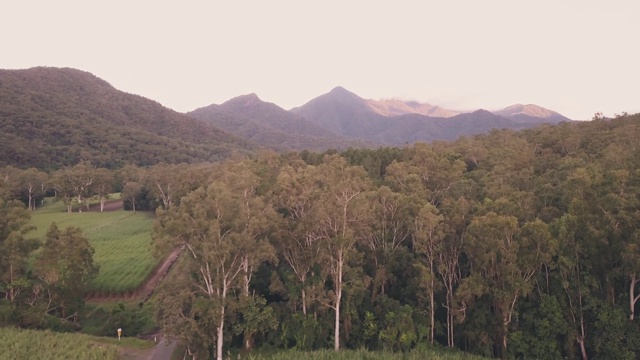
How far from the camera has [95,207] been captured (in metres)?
75.9

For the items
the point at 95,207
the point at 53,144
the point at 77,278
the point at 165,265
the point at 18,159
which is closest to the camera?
the point at 77,278

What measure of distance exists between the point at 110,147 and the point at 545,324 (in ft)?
480

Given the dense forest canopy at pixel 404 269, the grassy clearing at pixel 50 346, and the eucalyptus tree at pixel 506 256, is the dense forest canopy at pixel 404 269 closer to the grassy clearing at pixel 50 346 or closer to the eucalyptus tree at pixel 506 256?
the eucalyptus tree at pixel 506 256

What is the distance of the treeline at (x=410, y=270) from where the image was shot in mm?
19734

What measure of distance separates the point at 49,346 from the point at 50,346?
0.05m

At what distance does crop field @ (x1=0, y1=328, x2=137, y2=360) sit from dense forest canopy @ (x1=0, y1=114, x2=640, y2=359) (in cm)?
346

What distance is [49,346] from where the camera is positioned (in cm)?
2052

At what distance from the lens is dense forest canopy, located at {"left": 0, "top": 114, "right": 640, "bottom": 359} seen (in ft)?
64.8

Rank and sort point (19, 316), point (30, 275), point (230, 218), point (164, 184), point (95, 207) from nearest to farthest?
point (230, 218) → point (19, 316) → point (30, 275) → point (164, 184) → point (95, 207)

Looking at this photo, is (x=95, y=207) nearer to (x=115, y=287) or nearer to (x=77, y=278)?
(x=115, y=287)

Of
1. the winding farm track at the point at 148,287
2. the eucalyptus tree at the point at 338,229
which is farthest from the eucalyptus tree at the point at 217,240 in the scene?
the winding farm track at the point at 148,287

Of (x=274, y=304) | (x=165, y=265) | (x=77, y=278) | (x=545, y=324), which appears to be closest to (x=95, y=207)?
(x=165, y=265)

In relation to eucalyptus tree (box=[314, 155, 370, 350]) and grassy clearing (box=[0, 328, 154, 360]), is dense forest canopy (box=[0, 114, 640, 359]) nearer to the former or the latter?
eucalyptus tree (box=[314, 155, 370, 350])

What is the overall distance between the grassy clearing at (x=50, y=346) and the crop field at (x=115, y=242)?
311 inches
